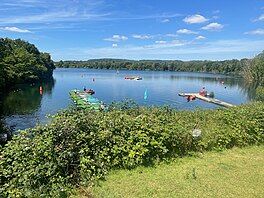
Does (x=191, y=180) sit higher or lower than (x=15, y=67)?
lower

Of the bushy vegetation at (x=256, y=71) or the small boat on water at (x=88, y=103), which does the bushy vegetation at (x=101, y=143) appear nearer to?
the small boat on water at (x=88, y=103)

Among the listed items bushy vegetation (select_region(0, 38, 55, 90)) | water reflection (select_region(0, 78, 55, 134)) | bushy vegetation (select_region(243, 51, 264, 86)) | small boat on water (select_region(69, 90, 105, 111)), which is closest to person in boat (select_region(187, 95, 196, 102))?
small boat on water (select_region(69, 90, 105, 111))

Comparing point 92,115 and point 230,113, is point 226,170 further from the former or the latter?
point 92,115

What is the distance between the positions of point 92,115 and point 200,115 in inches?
145

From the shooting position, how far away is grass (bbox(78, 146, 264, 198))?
6.27 m

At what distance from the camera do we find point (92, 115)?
782cm

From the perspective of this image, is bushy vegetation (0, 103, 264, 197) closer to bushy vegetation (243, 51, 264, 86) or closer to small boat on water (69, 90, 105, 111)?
small boat on water (69, 90, 105, 111)

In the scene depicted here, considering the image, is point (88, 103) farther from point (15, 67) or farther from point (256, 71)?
point (256, 71)

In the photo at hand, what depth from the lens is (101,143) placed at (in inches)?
281

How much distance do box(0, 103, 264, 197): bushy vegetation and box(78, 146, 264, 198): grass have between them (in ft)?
1.02

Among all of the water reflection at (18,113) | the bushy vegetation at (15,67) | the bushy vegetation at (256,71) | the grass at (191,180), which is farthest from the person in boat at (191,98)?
the grass at (191,180)

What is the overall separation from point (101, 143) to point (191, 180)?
2.13 meters

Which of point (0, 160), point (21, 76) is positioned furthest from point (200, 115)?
point (21, 76)

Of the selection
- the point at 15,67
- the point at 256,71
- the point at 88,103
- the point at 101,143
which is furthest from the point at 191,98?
the point at 256,71
